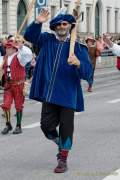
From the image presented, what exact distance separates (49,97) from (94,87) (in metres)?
16.0

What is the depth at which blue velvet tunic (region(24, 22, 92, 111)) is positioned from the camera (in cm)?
810

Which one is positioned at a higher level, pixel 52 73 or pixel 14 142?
pixel 52 73

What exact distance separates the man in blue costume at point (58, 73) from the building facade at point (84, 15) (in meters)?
27.5

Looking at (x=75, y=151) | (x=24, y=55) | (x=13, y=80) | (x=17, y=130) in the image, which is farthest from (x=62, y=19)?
(x=17, y=130)

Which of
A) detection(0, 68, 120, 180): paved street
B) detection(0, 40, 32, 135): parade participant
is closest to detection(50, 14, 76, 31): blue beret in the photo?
detection(0, 68, 120, 180): paved street

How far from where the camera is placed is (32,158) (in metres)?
9.20

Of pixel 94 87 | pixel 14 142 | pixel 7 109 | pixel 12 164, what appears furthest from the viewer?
pixel 94 87

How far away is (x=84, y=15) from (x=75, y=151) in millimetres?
44107

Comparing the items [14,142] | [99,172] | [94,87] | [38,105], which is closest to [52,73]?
[99,172]

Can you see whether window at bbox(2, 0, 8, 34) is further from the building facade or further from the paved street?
the paved street

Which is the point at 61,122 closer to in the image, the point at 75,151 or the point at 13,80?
the point at 75,151

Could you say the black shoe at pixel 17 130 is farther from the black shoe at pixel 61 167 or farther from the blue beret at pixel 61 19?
the blue beret at pixel 61 19

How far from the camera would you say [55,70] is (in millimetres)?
8102

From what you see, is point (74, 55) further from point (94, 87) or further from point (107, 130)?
point (94, 87)
